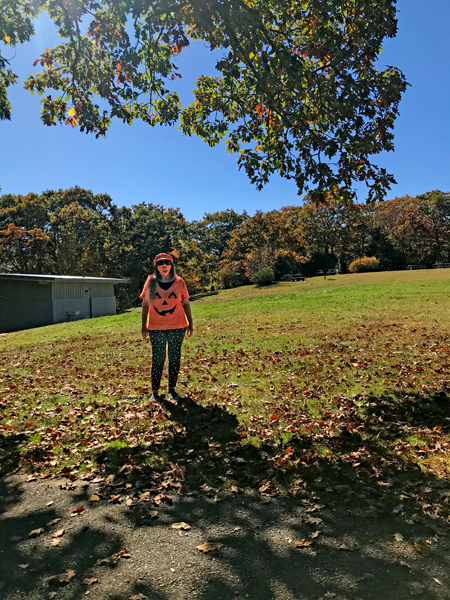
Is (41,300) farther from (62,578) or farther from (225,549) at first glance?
(225,549)

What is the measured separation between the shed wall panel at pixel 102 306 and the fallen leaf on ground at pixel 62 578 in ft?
90.3

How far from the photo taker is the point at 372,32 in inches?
239

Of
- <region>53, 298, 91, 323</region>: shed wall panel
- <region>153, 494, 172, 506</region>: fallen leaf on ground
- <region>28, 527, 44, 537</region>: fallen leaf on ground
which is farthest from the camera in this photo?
<region>53, 298, 91, 323</region>: shed wall panel

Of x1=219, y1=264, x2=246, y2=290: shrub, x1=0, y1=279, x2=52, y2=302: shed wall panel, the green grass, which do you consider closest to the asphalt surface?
the green grass

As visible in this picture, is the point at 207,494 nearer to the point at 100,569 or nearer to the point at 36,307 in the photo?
the point at 100,569

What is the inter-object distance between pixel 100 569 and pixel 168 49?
8.32m

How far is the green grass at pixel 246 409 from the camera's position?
4.08 meters

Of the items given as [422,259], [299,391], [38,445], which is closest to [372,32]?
[299,391]

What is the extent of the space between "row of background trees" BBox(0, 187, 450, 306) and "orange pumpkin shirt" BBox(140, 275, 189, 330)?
31.9 meters

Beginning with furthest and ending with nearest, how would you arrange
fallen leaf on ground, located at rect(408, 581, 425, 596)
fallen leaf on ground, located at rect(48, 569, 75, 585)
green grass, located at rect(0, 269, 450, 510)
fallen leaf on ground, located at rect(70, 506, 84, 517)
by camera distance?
green grass, located at rect(0, 269, 450, 510)
fallen leaf on ground, located at rect(70, 506, 84, 517)
fallen leaf on ground, located at rect(48, 569, 75, 585)
fallen leaf on ground, located at rect(408, 581, 425, 596)

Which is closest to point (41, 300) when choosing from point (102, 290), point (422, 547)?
point (102, 290)

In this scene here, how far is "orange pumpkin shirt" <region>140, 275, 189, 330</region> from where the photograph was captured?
5.48 m

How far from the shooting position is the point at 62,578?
2398 millimetres

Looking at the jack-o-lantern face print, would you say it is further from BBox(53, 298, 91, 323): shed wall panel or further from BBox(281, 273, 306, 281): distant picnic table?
BBox(281, 273, 306, 281): distant picnic table
